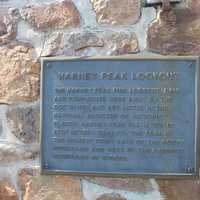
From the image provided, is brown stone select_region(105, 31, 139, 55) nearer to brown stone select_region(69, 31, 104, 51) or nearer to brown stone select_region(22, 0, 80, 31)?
→ brown stone select_region(69, 31, 104, 51)

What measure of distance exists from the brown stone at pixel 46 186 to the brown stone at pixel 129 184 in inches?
6.4

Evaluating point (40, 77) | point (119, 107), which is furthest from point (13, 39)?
point (119, 107)

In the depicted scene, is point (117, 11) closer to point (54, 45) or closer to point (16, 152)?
point (54, 45)

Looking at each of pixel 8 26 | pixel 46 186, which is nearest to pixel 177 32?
pixel 8 26

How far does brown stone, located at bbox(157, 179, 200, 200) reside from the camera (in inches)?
106

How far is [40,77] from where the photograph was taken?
2.83 m

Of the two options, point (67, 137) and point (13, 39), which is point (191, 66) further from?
point (13, 39)

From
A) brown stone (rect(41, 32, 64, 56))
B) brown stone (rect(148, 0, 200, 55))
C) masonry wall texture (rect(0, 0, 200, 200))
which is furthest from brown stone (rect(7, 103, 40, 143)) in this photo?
brown stone (rect(148, 0, 200, 55))

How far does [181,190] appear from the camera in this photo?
2.70 m

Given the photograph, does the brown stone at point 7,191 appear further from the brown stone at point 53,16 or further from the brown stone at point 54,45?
the brown stone at point 53,16

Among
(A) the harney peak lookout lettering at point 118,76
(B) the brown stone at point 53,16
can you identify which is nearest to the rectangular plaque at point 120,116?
(A) the harney peak lookout lettering at point 118,76

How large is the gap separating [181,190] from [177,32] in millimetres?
848

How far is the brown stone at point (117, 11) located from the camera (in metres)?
2.77

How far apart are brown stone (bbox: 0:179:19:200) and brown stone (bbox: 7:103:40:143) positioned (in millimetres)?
264
